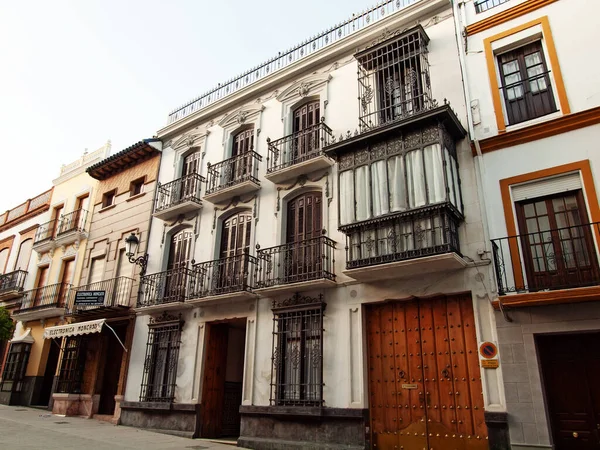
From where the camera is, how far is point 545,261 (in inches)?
324

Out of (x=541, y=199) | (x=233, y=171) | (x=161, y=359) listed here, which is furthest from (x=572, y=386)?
(x=161, y=359)

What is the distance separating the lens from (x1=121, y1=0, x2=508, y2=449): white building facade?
348 inches

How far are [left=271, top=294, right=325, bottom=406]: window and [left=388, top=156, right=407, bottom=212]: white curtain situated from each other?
2.87 meters

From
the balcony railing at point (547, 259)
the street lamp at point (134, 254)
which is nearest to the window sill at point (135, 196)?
the street lamp at point (134, 254)

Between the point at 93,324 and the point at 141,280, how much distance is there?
196 centimetres

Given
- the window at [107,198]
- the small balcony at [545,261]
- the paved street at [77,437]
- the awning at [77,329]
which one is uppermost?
the window at [107,198]

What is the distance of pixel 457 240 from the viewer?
29.5 ft

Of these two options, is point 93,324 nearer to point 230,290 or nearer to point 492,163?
point 230,290

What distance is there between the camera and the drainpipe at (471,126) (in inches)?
345

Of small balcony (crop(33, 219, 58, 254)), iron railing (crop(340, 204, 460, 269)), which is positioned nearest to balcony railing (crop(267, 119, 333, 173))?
iron railing (crop(340, 204, 460, 269))

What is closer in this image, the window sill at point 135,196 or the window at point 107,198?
the window sill at point 135,196

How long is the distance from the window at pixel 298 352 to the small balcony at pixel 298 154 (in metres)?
3.27

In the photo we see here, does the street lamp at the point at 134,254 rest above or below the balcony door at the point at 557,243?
above

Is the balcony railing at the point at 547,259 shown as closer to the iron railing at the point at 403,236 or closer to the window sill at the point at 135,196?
the iron railing at the point at 403,236
